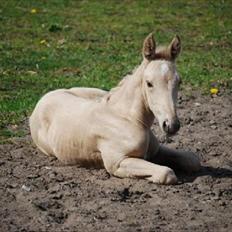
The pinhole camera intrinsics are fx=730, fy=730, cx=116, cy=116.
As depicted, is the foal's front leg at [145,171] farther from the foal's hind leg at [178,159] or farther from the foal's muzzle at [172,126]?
the foal's hind leg at [178,159]

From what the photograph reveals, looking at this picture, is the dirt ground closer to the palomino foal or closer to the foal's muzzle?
the palomino foal

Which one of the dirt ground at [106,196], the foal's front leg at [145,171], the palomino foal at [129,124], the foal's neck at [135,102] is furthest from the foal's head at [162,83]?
the dirt ground at [106,196]

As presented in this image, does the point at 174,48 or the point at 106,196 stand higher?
the point at 174,48

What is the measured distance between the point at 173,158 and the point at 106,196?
1.24 m

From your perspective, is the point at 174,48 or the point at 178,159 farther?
the point at 178,159

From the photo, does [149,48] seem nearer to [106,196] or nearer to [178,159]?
[178,159]

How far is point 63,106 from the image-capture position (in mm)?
8211

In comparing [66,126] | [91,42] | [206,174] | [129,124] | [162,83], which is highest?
[162,83]

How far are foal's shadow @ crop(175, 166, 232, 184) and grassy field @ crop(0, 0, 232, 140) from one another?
2594 mm

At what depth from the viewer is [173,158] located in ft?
26.0

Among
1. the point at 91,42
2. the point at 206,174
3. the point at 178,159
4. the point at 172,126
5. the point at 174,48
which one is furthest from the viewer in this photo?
the point at 91,42

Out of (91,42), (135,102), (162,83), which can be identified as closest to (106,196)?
(135,102)

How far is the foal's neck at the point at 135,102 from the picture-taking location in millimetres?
7520

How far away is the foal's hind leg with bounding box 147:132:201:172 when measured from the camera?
7.80 metres
